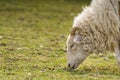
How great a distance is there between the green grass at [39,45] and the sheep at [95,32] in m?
0.39

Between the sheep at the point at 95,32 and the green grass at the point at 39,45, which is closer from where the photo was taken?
the green grass at the point at 39,45

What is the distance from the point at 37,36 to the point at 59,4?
8.38 metres

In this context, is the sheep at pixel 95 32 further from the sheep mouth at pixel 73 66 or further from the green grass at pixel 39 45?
the green grass at pixel 39 45

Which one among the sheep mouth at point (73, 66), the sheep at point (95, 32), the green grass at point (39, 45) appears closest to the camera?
the green grass at point (39, 45)

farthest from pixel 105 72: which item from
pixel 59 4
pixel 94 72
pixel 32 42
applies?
pixel 59 4

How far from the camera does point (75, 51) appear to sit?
1059cm

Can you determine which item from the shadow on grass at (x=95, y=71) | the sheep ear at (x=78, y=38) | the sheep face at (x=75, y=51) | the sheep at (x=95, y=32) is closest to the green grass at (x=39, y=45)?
the shadow on grass at (x=95, y=71)

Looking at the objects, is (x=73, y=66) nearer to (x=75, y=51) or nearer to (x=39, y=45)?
(x=75, y=51)

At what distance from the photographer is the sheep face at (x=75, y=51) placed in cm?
1049

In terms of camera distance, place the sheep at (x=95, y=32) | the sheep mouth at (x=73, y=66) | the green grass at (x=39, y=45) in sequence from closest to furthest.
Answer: the green grass at (x=39, y=45), the sheep at (x=95, y=32), the sheep mouth at (x=73, y=66)

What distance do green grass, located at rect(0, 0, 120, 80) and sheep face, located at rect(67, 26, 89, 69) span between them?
0.55ft

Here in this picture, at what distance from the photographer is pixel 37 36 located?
15.8 meters

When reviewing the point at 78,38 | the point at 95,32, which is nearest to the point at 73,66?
the point at 78,38

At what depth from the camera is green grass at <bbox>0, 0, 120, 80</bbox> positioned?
10.3 meters
